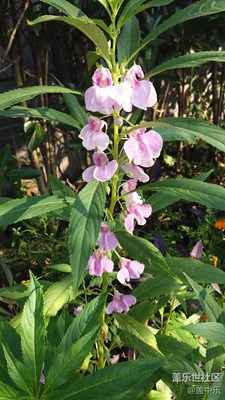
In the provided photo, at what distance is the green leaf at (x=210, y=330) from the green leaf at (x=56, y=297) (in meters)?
0.40

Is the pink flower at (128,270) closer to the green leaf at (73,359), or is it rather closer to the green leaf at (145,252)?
the green leaf at (145,252)

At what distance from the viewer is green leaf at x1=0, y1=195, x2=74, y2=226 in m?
1.20

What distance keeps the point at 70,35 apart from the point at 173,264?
2.06m

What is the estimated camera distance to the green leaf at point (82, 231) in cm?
102

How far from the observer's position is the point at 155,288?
147cm

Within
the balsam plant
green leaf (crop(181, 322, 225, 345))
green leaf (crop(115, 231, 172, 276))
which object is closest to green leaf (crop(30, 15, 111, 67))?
the balsam plant

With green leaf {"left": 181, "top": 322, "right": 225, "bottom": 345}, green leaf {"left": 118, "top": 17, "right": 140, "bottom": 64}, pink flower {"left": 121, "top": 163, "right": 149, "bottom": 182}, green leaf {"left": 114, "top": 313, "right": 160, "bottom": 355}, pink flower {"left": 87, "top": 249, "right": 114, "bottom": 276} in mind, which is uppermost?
green leaf {"left": 118, "top": 17, "right": 140, "bottom": 64}

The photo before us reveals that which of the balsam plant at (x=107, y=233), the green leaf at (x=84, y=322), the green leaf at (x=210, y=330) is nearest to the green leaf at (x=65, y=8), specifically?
the balsam plant at (x=107, y=233)

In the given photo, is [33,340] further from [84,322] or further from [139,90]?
[139,90]

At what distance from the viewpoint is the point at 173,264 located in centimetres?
140

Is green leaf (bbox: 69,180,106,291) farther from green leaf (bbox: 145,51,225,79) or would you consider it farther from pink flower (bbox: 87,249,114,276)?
green leaf (bbox: 145,51,225,79)

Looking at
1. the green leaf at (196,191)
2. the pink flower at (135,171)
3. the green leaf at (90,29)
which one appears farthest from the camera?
the pink flower at (135,171)

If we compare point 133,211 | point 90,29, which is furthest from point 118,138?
point 90,29

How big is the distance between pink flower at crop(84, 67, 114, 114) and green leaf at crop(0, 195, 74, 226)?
314 millimetres
